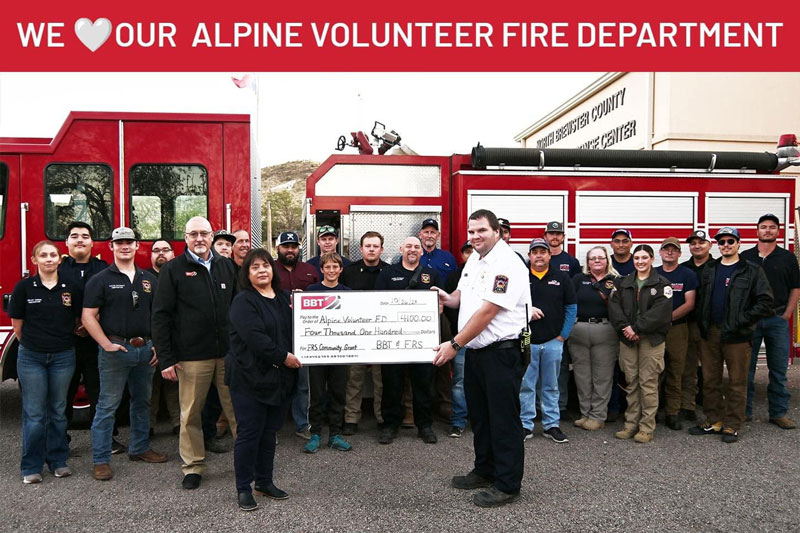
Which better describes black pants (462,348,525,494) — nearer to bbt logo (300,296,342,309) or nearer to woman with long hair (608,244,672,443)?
bbt logo (300,296,342,309)

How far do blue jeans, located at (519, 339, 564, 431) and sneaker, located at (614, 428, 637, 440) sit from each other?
2.04 ft

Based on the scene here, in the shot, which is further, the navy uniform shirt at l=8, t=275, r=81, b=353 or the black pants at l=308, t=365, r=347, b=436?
the black pants at l=308, t=365, r=347, b=436

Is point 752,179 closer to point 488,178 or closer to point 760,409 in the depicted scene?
point 760,409

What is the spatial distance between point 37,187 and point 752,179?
26.6 feet

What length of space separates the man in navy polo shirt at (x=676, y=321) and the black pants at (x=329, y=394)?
3.41m

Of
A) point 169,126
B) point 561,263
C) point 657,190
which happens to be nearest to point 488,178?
point 561,263

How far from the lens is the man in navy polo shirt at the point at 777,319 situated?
604 centimetres

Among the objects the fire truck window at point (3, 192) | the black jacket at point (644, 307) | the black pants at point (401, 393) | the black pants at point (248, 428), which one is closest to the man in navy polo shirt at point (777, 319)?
the black jacket at point (644, 307)

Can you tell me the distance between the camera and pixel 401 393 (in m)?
5.59

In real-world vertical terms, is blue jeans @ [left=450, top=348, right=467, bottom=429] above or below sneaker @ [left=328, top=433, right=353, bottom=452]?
above

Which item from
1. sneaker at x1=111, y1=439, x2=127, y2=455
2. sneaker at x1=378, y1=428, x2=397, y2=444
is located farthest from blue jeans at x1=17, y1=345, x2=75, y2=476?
sneaker at x1=378, y1=428, x2=397, y2=444

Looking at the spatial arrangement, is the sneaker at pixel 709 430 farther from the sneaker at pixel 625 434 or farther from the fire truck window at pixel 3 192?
the fire truck window at pixel 3 192

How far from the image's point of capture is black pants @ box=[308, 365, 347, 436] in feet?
17.8

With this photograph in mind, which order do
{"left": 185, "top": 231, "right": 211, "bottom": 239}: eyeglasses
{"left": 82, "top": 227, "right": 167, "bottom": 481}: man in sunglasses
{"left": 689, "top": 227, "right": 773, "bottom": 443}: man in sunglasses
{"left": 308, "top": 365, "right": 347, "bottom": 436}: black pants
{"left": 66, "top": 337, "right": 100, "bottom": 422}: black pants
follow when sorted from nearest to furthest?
{"left": 185, "top": 231, "right": 211, "bottom": 239}: eyeglasses, {"left": 82, "top": 227, "right": 167, "bottom": 481}: man in sunglasses, {"left": 66, "top": 337, "right": 100, "bottom": 422}: black pants, {"left": 308, "top": 365, "right": 347, "bottom": 436}: black pants, {"left": 689, "top": 227, "right": 773, "bottom": 443}: man in sunglasses
